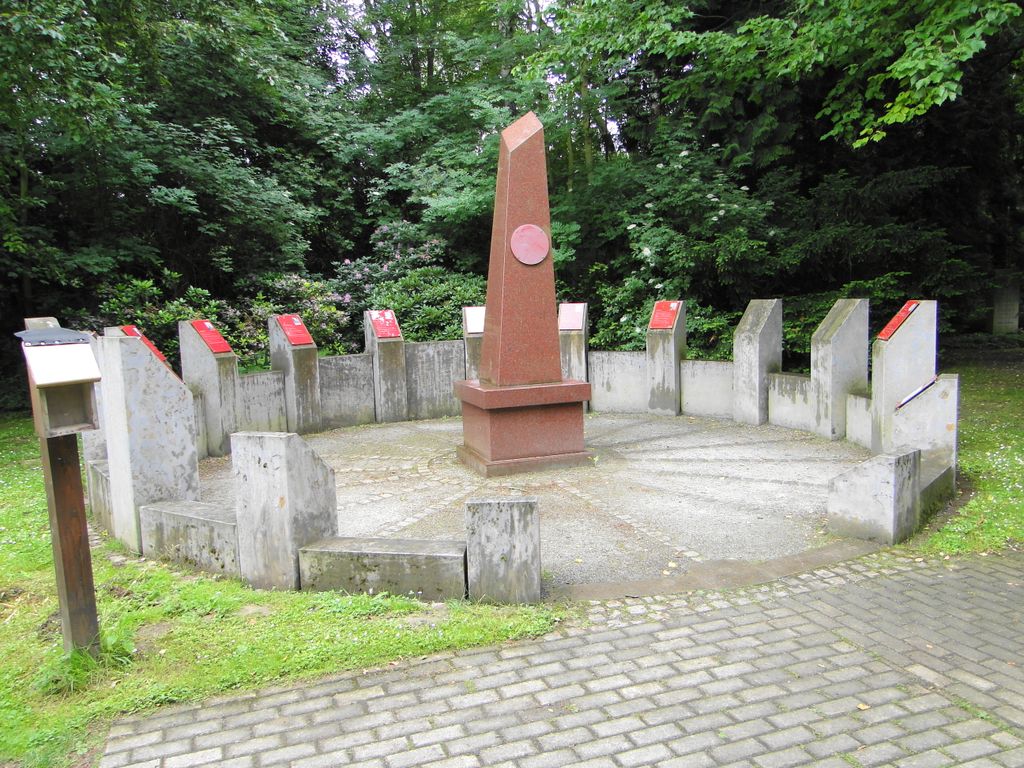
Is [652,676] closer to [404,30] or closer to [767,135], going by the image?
[767,135]

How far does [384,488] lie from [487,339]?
1.98 metres

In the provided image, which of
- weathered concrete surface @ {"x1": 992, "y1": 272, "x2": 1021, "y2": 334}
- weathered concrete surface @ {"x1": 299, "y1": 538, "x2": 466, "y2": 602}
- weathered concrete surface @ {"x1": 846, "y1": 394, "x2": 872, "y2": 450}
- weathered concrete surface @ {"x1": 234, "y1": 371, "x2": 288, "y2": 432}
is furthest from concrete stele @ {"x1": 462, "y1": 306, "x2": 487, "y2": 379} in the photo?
weathered concrete surface @ {"x1": 992, "y1": 272, "x2": 1021, "y2": 334}

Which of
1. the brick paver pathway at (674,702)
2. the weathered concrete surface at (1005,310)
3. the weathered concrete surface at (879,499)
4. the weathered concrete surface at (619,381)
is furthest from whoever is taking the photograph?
the weathered concrete surface at (1005,310)

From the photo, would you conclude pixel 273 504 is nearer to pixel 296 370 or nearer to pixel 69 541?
pixel 69 541

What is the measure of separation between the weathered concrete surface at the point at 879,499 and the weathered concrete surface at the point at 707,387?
15.6ft

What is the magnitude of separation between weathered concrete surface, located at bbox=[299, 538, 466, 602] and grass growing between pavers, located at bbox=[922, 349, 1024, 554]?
3202 millimetres

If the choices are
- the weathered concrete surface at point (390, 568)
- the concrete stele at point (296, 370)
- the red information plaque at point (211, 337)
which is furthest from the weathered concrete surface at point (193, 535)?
the concrete stele at point (296, 370)

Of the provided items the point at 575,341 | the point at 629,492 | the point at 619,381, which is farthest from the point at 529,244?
the point at 619,381

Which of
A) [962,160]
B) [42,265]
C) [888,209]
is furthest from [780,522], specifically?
[962,160]

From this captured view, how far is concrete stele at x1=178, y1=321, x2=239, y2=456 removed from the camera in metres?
8.87

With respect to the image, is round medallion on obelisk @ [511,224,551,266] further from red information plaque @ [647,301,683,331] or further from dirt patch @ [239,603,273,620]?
dirt patch @ [239,603,273,620]

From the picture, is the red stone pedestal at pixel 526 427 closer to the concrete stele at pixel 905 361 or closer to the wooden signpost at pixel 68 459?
the concrete stele at pixel 905 361

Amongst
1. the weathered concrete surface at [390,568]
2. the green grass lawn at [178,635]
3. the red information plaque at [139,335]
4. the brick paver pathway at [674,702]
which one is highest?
the red information plaque at [139,335]

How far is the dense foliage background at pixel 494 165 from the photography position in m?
10.9
